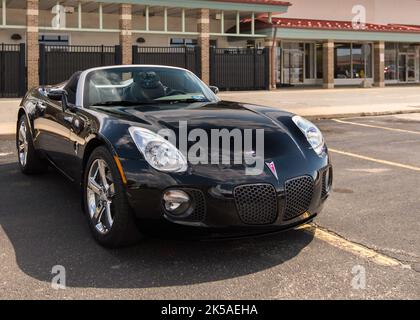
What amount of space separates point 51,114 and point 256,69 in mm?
20794

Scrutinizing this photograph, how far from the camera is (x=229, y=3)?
2486cm

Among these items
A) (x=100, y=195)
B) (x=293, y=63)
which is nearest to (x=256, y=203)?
(x=100, y=195)

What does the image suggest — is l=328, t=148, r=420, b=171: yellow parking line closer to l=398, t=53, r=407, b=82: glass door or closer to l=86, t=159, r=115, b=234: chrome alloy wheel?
l=86, t=159, r=115, b=234: chrome alloy wheel

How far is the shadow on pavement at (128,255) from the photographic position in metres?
3.51

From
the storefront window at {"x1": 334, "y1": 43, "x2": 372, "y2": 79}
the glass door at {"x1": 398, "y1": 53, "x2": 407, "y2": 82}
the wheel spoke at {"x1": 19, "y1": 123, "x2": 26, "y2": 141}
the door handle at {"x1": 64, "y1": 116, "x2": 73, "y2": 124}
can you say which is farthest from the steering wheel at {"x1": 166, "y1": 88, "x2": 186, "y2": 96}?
the glass door at {"x1": 398, "y1": 53, "x2": 407, "y2": 82}

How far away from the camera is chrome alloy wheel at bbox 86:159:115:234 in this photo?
154 inches

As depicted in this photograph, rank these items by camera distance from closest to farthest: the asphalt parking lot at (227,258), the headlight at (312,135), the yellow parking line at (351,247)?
the asphalt parking lot at (227,258) → the yellow parking line at (351,247) → the headlight at (312,135)

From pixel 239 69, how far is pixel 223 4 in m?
3.19

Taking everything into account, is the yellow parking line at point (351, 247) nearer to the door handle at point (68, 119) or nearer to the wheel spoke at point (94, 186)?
the wheel spoke at point (94, 186)

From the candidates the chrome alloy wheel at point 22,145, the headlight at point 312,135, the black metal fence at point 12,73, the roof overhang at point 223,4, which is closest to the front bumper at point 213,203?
the headlight at point 312,135

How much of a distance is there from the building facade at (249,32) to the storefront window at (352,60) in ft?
0.22

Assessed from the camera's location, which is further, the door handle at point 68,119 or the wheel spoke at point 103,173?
the door handle at point 68,119
